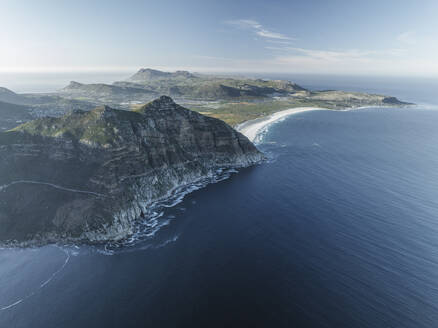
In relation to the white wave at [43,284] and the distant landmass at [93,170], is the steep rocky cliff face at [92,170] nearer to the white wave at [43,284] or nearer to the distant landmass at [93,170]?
the distant landmass at [93,170]

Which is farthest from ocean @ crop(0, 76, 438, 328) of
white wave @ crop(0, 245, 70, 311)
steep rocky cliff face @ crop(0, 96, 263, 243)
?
steep rocky cliff face @ crop(0, 96, 263, 243)

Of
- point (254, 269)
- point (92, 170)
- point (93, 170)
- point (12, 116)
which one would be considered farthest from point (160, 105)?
point (12, 116)

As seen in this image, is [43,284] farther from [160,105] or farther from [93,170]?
[160,105]

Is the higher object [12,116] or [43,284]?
[12,116]

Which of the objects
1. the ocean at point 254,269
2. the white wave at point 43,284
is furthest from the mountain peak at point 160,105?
the white wave at point 43,284

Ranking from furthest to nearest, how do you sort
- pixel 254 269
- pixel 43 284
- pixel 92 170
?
pixel 92 170, pixel 254 269, pixel 43 284

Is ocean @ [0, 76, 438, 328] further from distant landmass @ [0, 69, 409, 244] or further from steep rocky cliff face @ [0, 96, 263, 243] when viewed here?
distant landmass @ [0, 69, 409, 244]

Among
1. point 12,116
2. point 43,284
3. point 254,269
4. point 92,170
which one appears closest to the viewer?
point 43,284

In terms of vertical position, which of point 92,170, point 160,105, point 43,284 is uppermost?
point 160,105
